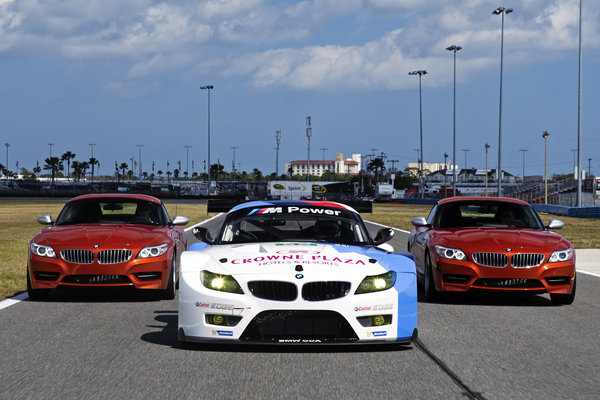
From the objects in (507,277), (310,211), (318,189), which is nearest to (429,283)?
(507,277)

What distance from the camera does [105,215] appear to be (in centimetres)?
1170

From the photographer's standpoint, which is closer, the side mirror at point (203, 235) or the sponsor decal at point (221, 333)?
the sponsor decal at point (221, 333)

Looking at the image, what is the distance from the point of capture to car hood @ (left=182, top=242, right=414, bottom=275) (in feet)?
21.7

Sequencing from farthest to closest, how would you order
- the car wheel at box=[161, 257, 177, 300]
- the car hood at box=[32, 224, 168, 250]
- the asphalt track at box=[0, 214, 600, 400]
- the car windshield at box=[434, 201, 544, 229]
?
the car windshield at box=[434, 201, 544, 229], the car wheel at box=[161, 257, 177, 300], the car hood at box=[32, 224, 168, 250], the asphalt track at box=[0, 214, 600, 400]

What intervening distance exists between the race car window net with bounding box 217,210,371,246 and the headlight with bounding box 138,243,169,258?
2019 mm

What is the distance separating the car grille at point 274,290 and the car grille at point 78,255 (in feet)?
12.4

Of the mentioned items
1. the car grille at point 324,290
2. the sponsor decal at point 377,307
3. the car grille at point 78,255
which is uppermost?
the car grille at point 324,290

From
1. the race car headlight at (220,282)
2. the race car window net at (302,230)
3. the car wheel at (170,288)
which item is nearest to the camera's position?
the race car headlight at (220,282)

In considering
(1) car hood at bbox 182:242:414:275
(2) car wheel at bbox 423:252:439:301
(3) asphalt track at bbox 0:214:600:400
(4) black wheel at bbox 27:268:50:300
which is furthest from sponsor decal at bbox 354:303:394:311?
(4) black wheel at bbox 27:268:50:300

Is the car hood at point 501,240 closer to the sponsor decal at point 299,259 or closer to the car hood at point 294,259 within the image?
the car hood at point 294,259

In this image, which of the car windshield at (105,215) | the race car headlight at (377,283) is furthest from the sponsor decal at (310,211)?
the car windshield at (105,215)

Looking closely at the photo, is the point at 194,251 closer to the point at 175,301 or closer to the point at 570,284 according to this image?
the point at 175,301

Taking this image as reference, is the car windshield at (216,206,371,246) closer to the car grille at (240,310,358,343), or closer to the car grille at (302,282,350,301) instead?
the car grille at (302,282,350,301)

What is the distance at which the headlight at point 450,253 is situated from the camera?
999 centimetres
